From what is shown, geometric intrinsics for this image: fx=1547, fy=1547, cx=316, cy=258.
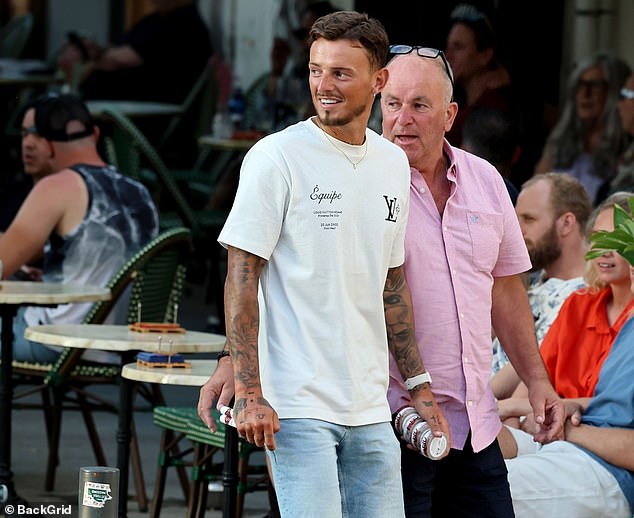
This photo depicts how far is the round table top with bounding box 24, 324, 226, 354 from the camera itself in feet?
16.2

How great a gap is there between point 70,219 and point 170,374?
6.01 ft

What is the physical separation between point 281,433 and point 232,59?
948 cm

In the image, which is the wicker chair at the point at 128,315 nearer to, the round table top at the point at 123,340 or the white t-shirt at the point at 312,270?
the round table top at the point at 123,340

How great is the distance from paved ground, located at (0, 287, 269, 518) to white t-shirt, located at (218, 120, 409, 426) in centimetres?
258

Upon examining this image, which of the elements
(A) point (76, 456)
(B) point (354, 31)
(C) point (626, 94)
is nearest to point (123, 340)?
(A) point (76, 456)

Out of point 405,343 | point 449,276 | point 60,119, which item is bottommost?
point 405,343

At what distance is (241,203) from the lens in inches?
129

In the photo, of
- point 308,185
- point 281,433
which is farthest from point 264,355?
point 308,185

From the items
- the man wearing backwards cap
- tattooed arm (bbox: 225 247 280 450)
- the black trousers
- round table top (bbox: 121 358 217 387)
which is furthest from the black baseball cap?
tattooed arm (bbox: 225 247 280 450)

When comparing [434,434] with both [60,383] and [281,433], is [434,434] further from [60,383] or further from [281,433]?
[60,383]

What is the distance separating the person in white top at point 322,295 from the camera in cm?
327

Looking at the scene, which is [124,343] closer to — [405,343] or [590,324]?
[590,324]

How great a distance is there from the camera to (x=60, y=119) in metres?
6.61
